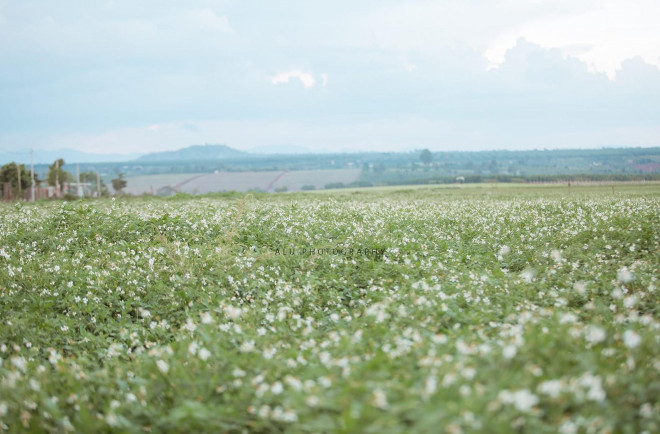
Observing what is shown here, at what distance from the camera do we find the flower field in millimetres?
3680

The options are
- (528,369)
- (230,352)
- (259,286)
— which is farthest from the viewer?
(259,286)

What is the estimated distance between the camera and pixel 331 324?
739 cm

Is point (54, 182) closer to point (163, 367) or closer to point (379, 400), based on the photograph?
point (163, 367)

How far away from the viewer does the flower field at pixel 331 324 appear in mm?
3680

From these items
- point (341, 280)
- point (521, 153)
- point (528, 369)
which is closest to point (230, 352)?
point (528, 369)

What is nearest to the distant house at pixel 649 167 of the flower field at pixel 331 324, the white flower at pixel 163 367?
the flower field at pixel 331 324

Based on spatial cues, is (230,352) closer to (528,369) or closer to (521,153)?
(528,369)

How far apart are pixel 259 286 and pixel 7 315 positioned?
4.24m

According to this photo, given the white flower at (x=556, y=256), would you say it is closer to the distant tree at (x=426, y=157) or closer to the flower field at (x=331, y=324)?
the flower field at (x=331, y=324)

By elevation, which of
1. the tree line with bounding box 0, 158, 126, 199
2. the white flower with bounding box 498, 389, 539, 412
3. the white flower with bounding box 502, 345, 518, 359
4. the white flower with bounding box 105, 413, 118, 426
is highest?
the tree line with bounding box 0, 158, 126, 199

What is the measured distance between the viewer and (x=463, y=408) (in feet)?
11.1

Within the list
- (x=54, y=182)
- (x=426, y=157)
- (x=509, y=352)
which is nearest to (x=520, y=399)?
(x=509, y=352)

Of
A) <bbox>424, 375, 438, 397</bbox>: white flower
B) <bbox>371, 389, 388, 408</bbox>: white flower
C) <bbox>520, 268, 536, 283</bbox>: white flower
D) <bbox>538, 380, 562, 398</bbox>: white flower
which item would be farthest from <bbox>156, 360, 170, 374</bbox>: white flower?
<bbox>520, 268, 536, 283</bbox>: white flower

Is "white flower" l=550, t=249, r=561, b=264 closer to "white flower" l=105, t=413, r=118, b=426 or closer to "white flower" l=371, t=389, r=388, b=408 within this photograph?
"white flower" l=371, t=389, r=388, b=408
